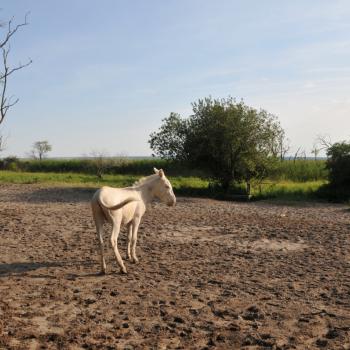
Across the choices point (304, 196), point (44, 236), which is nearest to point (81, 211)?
point (44, 236)

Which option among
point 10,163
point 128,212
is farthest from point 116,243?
point 10,163

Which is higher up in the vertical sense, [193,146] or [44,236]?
[193,146]

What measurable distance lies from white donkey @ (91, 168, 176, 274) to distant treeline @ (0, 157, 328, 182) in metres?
16.0

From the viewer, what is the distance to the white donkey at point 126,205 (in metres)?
7.71

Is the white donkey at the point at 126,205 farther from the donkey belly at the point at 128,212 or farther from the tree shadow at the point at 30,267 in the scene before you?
the tree shadow at the point at 30,267

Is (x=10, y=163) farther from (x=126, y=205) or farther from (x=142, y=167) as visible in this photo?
(x=126, y=205)

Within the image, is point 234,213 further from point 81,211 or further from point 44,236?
point 44,236

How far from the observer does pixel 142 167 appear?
150ft

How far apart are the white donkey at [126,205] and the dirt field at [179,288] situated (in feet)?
1.85

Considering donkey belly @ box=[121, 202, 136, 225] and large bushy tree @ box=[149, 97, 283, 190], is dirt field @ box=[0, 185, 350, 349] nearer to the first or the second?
donkey belly @ box=[121, 202, 136, 225]

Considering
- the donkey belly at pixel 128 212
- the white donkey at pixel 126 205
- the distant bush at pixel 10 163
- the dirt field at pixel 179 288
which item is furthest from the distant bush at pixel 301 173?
the distant bush at pixel 10 163

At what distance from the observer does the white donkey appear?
25.3 feet

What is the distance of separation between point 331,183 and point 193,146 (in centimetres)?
773

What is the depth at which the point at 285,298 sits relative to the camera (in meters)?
6.49
